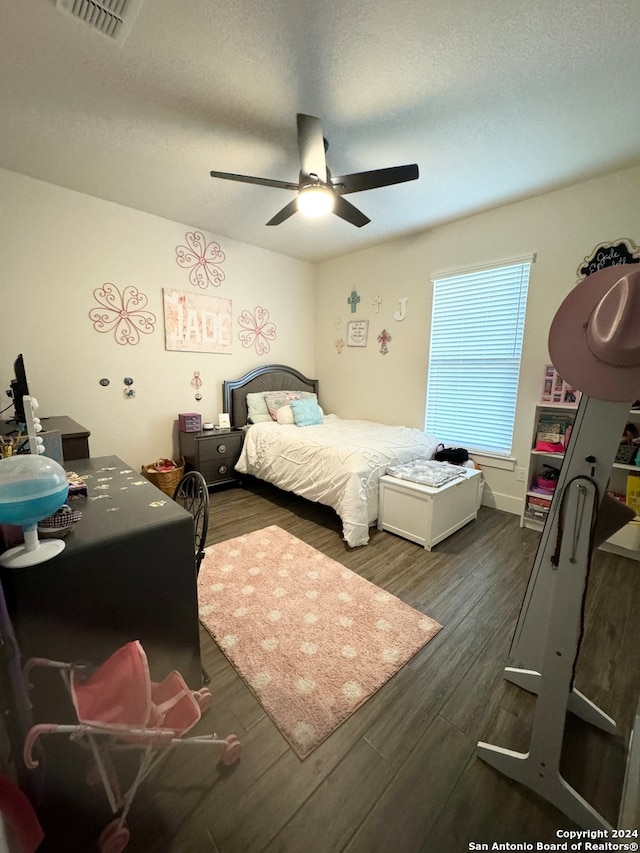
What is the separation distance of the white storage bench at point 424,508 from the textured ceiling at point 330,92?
7.45 ft

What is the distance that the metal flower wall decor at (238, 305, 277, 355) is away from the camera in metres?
3.99

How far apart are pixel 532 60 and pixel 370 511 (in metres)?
2.66

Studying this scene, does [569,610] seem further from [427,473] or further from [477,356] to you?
[477,356]

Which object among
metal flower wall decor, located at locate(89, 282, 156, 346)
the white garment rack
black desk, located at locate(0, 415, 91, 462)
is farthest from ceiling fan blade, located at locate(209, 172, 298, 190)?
the white garment rack

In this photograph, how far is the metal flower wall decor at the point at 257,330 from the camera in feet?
13.1

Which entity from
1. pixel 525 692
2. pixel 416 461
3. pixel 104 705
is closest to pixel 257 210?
pixel 416 461

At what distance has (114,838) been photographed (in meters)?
0.87

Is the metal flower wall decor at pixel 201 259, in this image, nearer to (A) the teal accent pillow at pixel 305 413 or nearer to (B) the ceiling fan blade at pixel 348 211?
(A) the teal accent pillow at pixel 305 413

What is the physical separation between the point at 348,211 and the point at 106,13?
4.73ft

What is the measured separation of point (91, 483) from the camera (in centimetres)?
149

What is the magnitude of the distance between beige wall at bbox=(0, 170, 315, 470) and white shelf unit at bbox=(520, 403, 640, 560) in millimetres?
3170

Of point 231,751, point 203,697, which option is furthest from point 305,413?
point 231,751

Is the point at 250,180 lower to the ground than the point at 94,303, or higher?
higher

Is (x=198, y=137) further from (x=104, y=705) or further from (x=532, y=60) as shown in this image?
(x=104, y=705)
